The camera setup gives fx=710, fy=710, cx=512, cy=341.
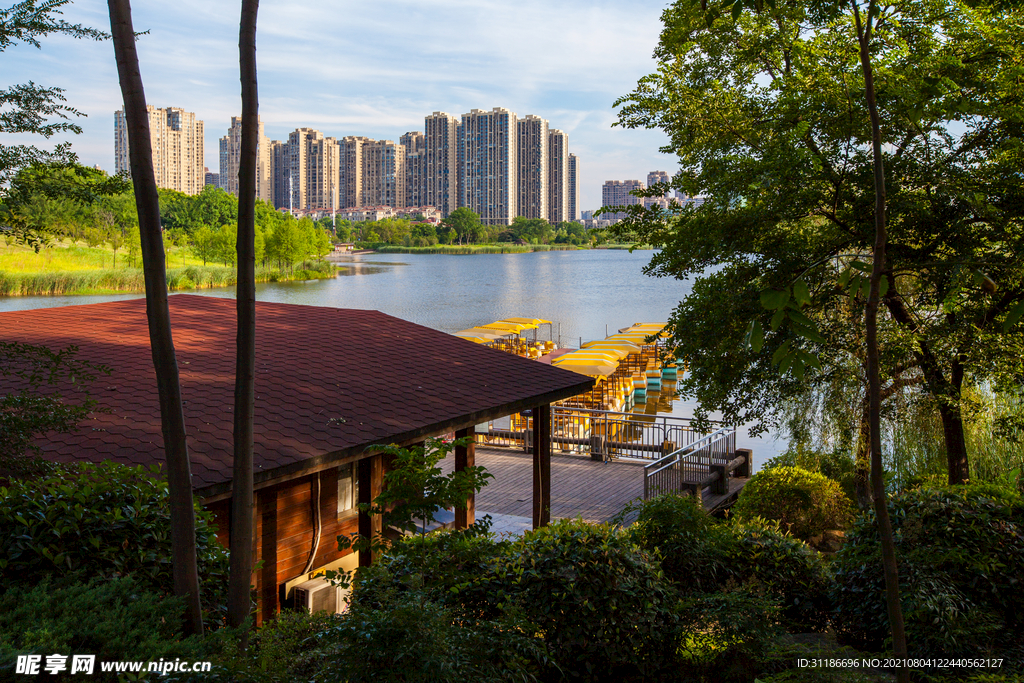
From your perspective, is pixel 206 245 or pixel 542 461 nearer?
pixel 542 461

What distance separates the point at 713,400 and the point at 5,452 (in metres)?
8.69

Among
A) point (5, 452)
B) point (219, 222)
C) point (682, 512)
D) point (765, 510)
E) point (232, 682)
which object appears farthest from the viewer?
point (219, 222)

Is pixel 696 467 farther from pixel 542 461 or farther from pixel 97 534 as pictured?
pixel 97 534

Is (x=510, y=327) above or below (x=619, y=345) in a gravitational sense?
above

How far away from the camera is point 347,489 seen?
28.7 ft

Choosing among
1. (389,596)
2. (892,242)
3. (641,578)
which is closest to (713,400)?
(892,242)

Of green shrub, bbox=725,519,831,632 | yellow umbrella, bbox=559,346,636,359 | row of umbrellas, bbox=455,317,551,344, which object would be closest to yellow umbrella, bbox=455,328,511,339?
row of umbrellas, bbox=455,317,551,344

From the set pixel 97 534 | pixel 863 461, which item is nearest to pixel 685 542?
pixel 97 534

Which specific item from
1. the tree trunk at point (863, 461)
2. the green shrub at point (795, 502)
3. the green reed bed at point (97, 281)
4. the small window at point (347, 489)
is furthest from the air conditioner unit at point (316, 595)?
the green reed bed at point (97, 281)

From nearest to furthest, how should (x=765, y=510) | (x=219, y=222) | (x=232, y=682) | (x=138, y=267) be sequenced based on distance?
1. (x=232, y=682)
2. (x=765, y=510)
3. (x=138, y=267)
4. (x=219, y=222)

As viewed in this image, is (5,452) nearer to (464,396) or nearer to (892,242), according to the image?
(464,396)

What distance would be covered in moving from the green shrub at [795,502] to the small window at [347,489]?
6145mm

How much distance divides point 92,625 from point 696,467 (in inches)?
473

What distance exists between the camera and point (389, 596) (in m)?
4.02
